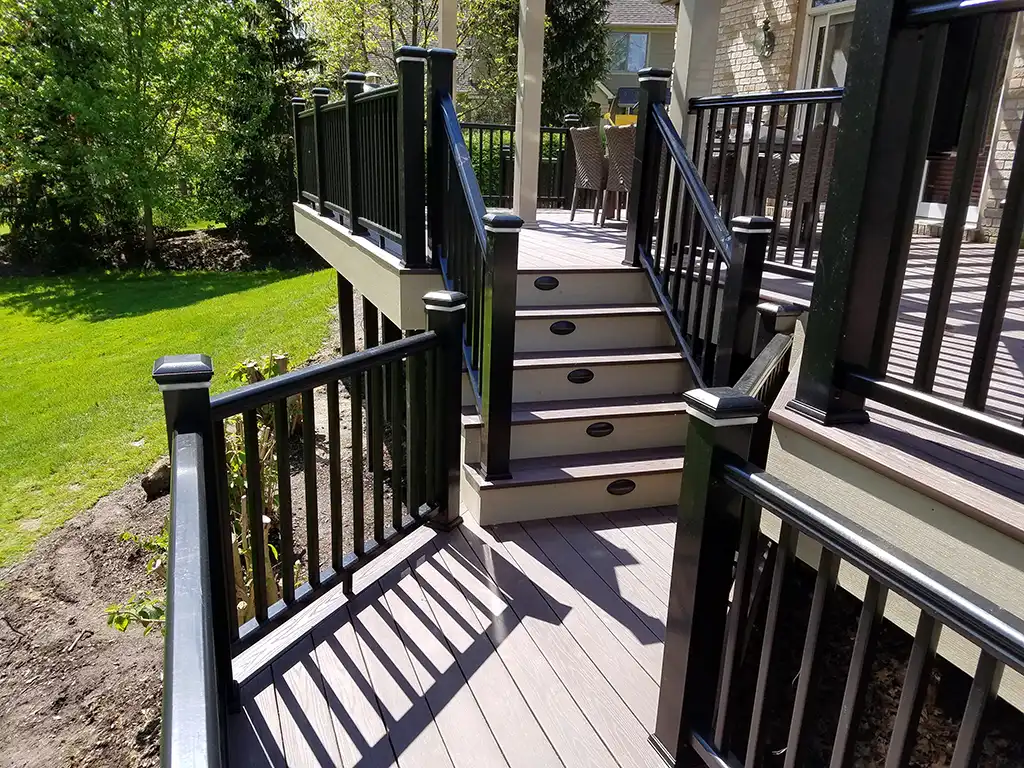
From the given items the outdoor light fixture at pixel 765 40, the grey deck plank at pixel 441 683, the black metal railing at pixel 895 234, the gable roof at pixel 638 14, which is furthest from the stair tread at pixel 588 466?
the gable roof at pixel 638 14

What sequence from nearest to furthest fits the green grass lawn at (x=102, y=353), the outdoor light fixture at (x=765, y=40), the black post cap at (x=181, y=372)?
the black post cap at (x=181, y=372) < the green grass lawn at (x=102, y=353) < the outdoor light fixture at (x=765, y=40)

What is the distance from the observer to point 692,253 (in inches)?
148

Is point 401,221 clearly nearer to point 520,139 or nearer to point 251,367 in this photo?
point 251,367

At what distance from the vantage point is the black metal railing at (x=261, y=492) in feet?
2.95

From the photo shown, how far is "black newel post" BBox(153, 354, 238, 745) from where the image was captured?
1768mm

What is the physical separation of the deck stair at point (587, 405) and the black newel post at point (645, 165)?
0.22 meters

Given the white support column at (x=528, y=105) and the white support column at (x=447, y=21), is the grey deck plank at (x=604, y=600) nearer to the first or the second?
the white support column at (x=528, y=105)

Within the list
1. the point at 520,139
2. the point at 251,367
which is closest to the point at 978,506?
the point at 251,367

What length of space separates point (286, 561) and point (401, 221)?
7.26 ft

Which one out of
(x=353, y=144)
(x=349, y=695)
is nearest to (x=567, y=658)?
(x=349, y=695)

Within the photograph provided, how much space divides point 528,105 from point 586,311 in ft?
11.1

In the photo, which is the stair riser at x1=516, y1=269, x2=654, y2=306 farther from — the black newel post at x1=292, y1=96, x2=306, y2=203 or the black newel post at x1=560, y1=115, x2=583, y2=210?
the black newel post at x1=560, y1=115, x2=583, y2=210

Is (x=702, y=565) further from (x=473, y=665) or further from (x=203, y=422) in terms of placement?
(x=203, y=422)

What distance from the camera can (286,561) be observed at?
233cm
